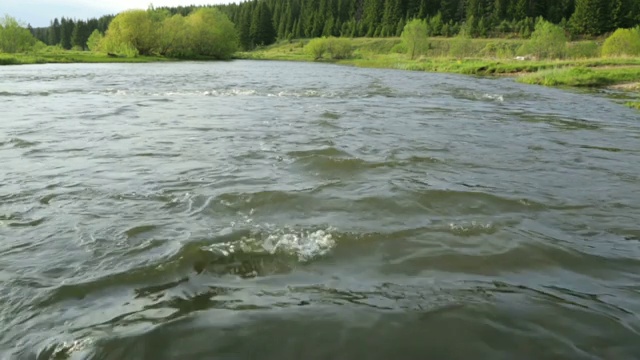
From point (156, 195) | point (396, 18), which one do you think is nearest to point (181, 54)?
point (396, 18)

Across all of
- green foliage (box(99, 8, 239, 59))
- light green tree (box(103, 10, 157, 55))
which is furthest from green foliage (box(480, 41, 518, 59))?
light green tree (box(103, 10, 157, 55))

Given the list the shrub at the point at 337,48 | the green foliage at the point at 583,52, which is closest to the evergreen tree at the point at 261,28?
the shrub at the point at 337,48

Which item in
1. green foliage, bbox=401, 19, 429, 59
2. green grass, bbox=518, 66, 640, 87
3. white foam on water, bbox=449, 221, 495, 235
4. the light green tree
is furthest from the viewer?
green foliage, bbox=401, 19, 429, 59

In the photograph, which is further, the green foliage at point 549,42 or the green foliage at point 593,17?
the green foliage at point 593,17

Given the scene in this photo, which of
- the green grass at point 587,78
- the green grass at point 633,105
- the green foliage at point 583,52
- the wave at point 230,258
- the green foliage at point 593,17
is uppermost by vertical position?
the green foliage at point 593,17

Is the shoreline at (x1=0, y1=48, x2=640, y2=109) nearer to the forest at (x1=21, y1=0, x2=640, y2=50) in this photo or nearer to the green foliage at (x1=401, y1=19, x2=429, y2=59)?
the green foliage at (x1=401, y1=19, x2=429, y2=59)

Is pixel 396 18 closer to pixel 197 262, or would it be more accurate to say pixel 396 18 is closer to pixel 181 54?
pixel 181 54

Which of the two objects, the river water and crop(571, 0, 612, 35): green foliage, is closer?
the river water

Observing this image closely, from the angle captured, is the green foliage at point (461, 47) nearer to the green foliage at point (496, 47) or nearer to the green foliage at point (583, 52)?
the green foliage at point (496, 47)

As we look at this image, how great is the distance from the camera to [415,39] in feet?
303

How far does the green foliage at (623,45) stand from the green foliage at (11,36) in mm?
94307

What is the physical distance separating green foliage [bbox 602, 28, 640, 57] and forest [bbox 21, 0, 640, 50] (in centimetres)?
5711

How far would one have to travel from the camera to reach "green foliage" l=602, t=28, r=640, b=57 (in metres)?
54.7

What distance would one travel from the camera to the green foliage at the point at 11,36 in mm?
83500
